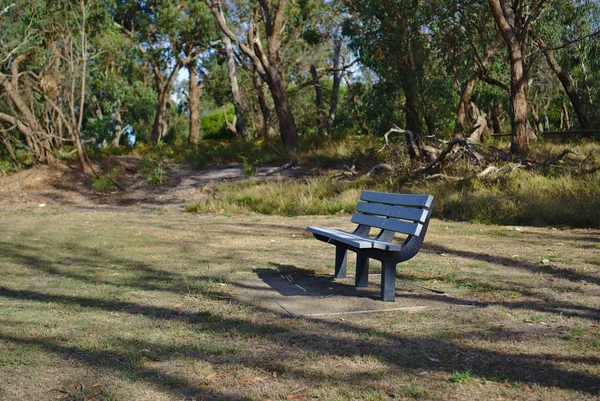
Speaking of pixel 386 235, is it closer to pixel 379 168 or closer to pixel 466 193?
pixel 466 193

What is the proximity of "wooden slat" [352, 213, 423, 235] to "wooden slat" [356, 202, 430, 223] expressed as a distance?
0.05m

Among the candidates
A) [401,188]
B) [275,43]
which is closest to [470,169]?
[401,188]

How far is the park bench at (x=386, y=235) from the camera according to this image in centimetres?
609

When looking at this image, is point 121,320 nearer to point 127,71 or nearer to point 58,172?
point 58,172

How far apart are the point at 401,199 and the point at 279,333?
Result: 2062 mm

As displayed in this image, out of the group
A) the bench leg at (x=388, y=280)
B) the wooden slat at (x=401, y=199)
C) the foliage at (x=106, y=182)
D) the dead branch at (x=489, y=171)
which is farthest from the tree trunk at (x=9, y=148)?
the bench leg at (x=388, y=280)

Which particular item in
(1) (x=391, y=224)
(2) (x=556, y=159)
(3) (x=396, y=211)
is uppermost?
(2) (x=556, y=159)

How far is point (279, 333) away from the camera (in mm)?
5289

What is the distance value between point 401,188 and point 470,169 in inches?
61.1

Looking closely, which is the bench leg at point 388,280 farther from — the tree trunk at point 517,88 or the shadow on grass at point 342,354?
the tree trunk at point 517,88

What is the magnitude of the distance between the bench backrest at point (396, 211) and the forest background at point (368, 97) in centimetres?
542

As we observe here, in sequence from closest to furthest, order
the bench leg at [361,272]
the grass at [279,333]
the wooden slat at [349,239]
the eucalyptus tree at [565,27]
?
the grass at [279,333] < the wooden slat at [349,239] < the bench leg at [361,272] < the eucalyptus tree at [565,27]

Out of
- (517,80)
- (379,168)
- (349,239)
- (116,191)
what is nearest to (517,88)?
(517,80)

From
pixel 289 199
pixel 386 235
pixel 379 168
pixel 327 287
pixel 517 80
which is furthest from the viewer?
pixel 517 80
